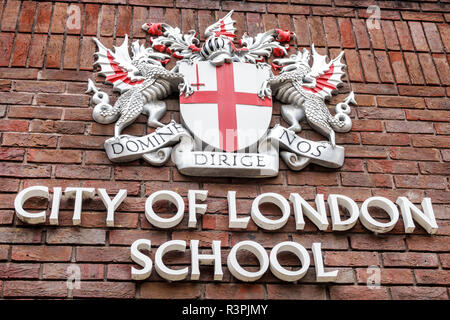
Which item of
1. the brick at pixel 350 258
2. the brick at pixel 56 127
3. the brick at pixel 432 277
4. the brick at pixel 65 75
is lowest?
the brick at pixel 432 277

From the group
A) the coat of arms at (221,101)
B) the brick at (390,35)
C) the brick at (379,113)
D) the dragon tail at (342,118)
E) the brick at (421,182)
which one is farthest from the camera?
the brick at (390,35)

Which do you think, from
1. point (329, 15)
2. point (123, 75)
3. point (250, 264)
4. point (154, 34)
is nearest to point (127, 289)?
point (250, 264)

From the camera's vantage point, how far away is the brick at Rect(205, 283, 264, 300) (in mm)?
3080

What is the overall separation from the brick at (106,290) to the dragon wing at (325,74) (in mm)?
1522

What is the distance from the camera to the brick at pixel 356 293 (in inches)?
124

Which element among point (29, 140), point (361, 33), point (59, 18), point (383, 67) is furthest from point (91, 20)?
point (383, 67)

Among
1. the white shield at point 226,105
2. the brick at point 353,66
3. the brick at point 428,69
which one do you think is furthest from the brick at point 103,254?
the brick at point 428,69

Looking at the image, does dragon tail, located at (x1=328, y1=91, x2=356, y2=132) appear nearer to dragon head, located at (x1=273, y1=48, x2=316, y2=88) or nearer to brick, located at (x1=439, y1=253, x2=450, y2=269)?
dragon head, located at (x1=273, y1=48, x2=316, y2=88)

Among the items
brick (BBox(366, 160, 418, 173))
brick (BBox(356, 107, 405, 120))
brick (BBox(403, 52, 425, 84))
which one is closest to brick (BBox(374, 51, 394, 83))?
brick (BBox(403, 52, 425, 84))

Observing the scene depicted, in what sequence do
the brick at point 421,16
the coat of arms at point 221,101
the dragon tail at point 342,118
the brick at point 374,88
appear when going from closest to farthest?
1. the coat of arms at point 221,101
2. the dragon tail at point 342,118
3. the brick at point 374,88
4. the brick at point 421,16

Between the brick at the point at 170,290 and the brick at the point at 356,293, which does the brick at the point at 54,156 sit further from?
the brick at the point at 356,293

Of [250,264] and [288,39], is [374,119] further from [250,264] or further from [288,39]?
[250,264]

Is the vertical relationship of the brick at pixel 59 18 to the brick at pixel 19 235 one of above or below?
above

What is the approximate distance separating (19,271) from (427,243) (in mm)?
1972
